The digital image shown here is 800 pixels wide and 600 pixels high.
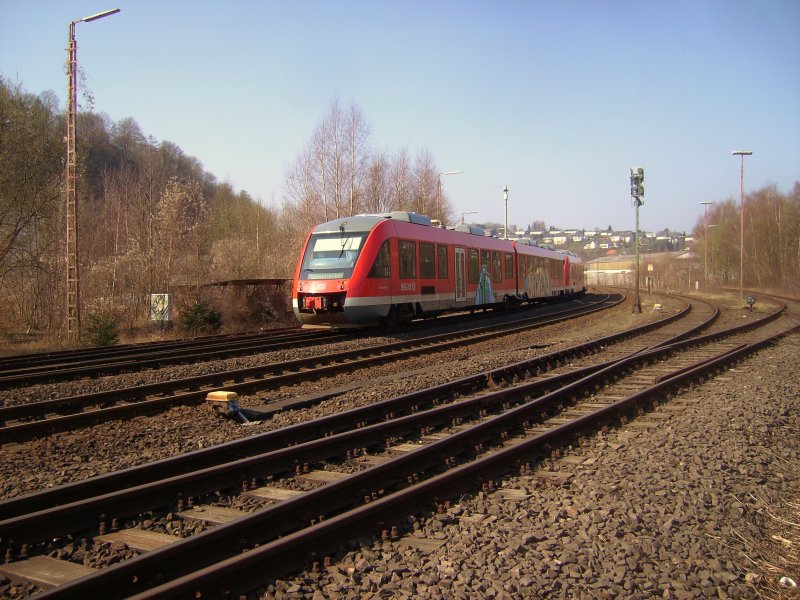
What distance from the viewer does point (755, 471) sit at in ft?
18.9

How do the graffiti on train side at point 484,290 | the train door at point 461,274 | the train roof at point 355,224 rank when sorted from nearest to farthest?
the train roof at point 355,224 < the train door at point 461,274 < the graffiti on train side at point 484,290

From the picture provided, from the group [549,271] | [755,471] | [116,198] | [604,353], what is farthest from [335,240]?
[116,198]

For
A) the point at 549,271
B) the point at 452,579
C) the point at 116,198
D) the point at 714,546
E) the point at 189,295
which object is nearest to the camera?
the point at 452,579

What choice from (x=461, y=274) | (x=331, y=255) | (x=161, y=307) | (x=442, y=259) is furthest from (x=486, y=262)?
(x=161, y=307)

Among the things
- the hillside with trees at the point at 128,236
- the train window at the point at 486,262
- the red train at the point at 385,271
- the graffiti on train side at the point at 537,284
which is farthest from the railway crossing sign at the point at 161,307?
the graffiti on train side at the point at 537,284

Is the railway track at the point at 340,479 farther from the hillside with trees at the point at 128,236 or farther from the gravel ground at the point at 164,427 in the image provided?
the hillside with trees at the point at 128,236

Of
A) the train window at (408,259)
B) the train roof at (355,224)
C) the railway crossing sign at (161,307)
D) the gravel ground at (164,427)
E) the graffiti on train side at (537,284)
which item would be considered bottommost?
the gravel ground at (164,427)

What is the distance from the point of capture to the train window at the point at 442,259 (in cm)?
1924

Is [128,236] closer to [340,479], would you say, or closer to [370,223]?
[370,223]

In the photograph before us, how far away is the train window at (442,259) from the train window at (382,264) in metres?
3.09

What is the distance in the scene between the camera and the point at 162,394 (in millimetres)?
9602

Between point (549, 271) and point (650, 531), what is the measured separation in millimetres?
30183

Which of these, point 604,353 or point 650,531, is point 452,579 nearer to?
point 650,531

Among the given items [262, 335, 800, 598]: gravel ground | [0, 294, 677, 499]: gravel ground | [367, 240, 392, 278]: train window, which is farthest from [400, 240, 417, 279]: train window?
[262, 335, 800, 598]: gravel ground
